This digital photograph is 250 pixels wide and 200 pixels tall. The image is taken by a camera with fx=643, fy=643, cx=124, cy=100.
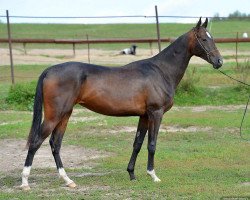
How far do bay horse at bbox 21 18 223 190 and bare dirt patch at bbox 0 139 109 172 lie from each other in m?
1.49

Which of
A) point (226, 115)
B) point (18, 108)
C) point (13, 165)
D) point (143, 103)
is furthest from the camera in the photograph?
point (18, 108)

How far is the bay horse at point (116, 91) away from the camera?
870cm

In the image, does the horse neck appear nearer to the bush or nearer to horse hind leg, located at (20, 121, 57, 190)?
horse hind leg, located at (20, 121, 57, 190)

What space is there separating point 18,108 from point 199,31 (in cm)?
886

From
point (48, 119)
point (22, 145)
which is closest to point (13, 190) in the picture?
point (48, 119)

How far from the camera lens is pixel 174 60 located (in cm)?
942

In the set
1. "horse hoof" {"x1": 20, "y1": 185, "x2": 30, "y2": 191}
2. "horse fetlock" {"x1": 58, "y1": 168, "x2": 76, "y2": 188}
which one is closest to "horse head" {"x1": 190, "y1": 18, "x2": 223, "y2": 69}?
"horse fetlock" {"x1": 58, "y1": 168, "x2": 76, "y2": 188}

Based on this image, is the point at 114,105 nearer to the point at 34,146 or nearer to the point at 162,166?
the point at 34,146

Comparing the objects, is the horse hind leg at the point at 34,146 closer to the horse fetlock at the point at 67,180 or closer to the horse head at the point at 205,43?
the horse fetlock at the point at 67,180

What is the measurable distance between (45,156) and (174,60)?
10.8ft

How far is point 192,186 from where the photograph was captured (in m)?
8.53

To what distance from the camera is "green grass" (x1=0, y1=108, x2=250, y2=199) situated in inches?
327

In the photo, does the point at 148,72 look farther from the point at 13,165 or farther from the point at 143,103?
the point at 13,165

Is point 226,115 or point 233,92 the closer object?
point 226,115
